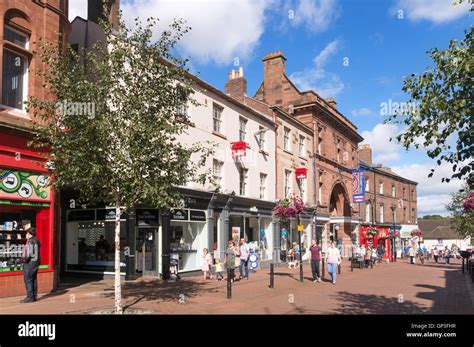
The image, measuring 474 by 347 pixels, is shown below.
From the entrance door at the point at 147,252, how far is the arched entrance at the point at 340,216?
22.2m

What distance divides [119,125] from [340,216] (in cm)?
3173

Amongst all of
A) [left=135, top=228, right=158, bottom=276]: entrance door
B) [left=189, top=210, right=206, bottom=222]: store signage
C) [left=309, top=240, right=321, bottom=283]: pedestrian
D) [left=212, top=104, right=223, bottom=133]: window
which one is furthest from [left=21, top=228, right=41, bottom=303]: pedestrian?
[left=212, top=104, right=223, bottom=133]: window

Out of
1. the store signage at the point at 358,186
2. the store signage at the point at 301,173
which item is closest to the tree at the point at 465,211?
the store signage at the point at 358,186

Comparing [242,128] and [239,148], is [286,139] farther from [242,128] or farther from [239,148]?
[239,148]

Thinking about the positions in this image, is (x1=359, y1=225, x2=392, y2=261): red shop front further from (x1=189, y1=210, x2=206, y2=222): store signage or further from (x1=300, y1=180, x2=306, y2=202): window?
(x1=189, y1=210, x2=206, y2=222): store signage

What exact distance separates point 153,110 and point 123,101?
28.8 inches

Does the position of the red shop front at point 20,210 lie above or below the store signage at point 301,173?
below

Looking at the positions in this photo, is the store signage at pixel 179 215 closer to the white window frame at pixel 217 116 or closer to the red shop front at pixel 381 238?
the white window frame at pixel 217 116

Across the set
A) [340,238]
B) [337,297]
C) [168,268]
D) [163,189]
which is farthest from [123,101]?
[340,238]

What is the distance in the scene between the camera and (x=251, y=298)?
44.2 feet

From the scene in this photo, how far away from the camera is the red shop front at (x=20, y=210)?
12.4m

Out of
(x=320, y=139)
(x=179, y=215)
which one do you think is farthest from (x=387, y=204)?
(x=179, y=215)

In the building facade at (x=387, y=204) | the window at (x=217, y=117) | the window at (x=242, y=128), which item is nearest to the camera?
the window at (x=217, y=117)
